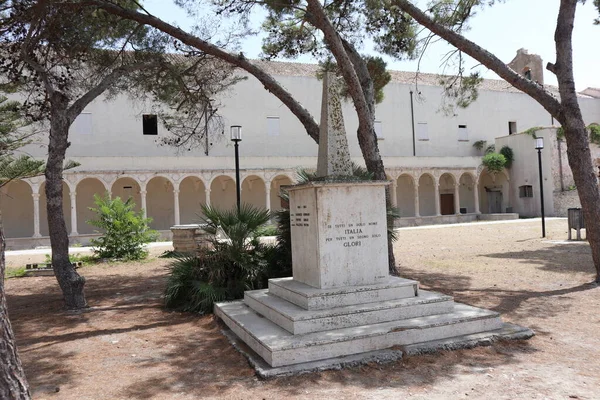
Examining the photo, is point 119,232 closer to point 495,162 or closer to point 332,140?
point 332,140

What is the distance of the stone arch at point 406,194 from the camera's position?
32969 millimetres

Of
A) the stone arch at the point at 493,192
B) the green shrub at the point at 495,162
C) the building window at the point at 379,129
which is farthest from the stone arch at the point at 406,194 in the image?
the stone arch at the point at 493,192

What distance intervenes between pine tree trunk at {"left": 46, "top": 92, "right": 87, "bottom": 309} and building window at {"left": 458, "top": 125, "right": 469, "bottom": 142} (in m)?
32.6

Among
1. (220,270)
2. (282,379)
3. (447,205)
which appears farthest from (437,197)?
(282,379)

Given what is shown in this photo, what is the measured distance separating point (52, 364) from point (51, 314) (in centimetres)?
299

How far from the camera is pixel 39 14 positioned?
822cm

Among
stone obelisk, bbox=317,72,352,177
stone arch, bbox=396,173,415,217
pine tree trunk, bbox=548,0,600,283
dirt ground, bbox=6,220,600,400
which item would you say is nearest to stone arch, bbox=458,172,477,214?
stone arch, bbox=396,173,415,217

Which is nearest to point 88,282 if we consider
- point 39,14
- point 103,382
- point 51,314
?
point 51,314

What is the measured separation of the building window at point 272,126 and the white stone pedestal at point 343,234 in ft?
84.0

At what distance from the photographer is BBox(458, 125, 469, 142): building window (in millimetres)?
36281

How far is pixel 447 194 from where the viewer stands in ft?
114

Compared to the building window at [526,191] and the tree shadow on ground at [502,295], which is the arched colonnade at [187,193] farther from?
the tree shadow on ground at [502,295]

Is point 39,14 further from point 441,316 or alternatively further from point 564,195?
point 564,195

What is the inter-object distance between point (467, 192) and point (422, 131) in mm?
5441
